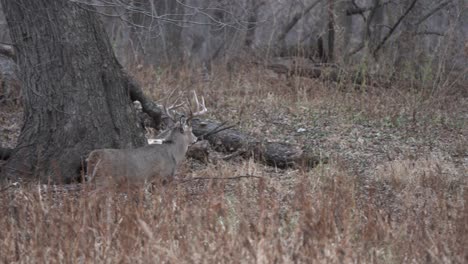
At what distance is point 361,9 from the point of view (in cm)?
1599

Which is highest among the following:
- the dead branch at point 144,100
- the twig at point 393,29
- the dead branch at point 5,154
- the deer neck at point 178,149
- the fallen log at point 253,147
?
the twig at point 393,29

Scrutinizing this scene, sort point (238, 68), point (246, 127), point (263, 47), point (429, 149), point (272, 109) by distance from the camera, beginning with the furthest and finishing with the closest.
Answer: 1. point (263, 47)
2. point (238, 68)
3. point (272, 109)
4. point (246, 127)
5. point (429, 149)

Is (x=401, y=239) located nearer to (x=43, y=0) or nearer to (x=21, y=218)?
(x=21, y=218)

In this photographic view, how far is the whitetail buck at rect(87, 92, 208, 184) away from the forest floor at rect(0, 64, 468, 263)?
326mm

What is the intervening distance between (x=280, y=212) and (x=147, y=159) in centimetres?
204

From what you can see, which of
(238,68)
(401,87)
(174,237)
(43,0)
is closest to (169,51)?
(238,68)

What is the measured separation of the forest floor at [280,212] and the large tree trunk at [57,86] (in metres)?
0.79

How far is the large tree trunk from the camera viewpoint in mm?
8570

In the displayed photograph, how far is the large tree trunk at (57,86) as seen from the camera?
337 inches

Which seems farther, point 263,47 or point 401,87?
point 263,47

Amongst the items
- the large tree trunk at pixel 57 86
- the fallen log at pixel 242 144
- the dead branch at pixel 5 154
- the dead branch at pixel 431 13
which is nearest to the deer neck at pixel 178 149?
the fallen log at pixel 242 144

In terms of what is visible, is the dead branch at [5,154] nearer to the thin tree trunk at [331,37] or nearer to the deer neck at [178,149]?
the deer neck at [178,149]

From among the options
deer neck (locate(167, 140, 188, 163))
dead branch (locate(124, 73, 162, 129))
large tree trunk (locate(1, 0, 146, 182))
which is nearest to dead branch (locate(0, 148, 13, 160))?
large tree trunk (locate(1, 0, 146, 182))

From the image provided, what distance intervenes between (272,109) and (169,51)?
3.86 metres
